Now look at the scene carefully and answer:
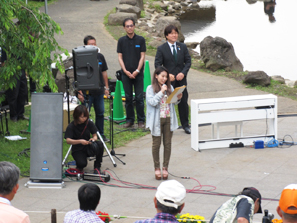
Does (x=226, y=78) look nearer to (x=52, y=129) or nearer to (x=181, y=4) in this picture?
(x=52, y=129)

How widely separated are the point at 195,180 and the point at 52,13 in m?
18.4

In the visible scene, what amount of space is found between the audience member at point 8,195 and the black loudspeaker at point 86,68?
192 inches

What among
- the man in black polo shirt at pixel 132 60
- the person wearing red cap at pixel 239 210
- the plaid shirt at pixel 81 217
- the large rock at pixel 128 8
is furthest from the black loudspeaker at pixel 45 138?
the large rock at pixel 128 8

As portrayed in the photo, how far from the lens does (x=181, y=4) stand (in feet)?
123

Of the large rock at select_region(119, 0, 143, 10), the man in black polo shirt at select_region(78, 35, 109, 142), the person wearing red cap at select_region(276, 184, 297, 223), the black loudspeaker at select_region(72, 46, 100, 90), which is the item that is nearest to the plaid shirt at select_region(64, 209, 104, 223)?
the person wearing red cap at select_region(276, 184, 297, 223)

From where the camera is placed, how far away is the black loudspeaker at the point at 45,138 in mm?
7824

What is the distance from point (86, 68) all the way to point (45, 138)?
145cm

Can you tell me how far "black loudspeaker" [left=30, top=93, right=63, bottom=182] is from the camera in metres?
7.82

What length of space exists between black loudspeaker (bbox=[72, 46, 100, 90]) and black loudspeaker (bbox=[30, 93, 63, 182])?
2.76 feet

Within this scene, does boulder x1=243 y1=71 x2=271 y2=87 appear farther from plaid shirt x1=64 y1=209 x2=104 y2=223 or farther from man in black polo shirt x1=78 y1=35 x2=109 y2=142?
plaid shirt x1=64 y1=209 x2=104 y2=223

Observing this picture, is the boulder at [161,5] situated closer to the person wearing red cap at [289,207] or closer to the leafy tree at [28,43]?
Answer: the leafy tree at [28,43]

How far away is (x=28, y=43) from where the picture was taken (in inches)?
310

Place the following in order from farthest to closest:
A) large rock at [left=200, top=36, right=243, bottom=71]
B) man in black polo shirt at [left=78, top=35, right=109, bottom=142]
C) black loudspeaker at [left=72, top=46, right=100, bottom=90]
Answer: large rock at [left=200, top=36, right=243, bottom=71], man in black polo shirt at [left=78, top=35, right=109, bottom=142], black loudspeaker at [left=72, top=46, right=100, bottom=90]

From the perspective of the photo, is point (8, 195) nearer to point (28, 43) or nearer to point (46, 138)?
point (46, 138)
